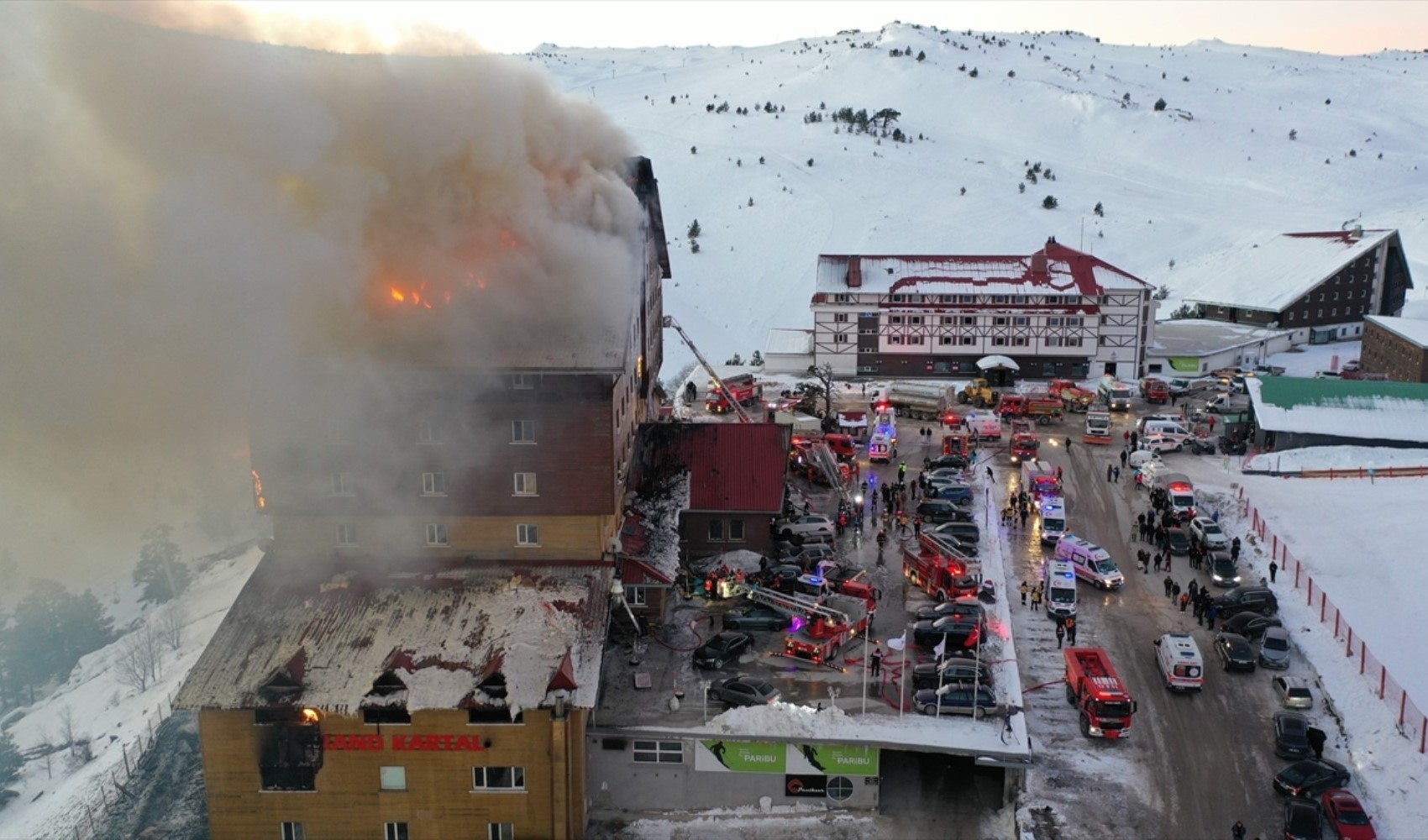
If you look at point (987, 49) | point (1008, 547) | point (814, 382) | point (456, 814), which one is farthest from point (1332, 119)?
point (456, 814)

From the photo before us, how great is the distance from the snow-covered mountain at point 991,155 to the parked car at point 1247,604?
48.9 m

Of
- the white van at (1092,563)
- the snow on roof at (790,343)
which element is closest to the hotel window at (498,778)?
the white van at (1092,563)

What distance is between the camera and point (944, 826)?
2475 centimetres

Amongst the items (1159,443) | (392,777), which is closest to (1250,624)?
(1159,443)

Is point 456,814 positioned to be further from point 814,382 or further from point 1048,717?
point 814,382

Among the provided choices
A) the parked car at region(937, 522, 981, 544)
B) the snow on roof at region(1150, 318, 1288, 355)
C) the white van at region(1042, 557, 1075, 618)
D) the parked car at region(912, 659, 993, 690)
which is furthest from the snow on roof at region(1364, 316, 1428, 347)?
the parked car at region(912, 659, 993, 690)

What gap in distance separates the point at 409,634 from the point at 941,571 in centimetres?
1518

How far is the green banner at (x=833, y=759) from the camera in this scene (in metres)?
24.9

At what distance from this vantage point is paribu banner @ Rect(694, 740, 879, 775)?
81.9 feet

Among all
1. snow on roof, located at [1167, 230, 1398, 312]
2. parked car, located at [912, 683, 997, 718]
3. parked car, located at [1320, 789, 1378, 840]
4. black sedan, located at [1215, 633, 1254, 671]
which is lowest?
parked car, located at [1320, 789, 1378, 840]

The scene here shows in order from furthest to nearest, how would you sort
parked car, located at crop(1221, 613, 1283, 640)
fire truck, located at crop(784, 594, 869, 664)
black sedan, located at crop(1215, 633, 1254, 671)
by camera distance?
parked car, located at crop(1221, 613, 1283, 640)
black sedan, located at crop(1215, 633, 1254, 671)
fire truck, located at crop(784, 594, 869, 664)

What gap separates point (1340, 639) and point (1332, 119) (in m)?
131

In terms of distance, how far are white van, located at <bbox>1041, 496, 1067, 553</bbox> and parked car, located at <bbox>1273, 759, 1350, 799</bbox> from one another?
45.5 ft

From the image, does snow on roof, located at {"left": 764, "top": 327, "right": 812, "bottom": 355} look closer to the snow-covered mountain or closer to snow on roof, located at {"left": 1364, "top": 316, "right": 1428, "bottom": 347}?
the snow-covered mountain
